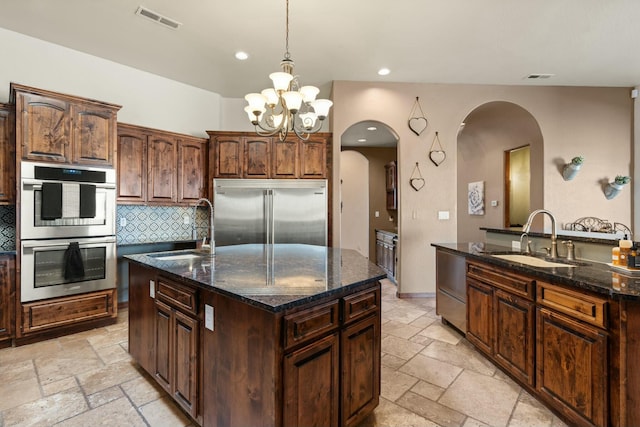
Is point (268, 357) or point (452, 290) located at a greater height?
point (268, 357)

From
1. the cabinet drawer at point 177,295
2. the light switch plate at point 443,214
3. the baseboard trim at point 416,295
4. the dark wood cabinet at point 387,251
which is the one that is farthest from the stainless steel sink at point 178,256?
the light switch plate at point 443,214

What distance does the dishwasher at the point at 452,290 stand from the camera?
9.64ft

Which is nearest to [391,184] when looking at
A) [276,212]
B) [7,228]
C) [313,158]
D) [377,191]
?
[377,191]

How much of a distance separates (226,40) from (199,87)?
158cm

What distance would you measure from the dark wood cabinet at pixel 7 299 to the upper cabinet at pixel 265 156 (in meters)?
2.29

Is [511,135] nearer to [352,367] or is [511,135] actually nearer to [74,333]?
[352,367]

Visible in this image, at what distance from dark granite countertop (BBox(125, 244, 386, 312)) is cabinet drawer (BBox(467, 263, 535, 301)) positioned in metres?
1.04

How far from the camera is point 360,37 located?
3311mm

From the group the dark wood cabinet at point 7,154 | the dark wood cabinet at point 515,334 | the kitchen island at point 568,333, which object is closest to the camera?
the kitchen island at point 568,333

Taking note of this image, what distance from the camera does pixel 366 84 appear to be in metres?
4.46

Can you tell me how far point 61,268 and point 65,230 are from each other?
1.23 feet

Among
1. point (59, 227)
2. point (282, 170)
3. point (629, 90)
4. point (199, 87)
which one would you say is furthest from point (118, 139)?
point (629, 90)

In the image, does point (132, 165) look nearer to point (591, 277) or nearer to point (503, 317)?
point (503, 317)

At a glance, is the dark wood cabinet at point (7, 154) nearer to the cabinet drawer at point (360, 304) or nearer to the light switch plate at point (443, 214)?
the cabinet drawer at point (360, 304)
